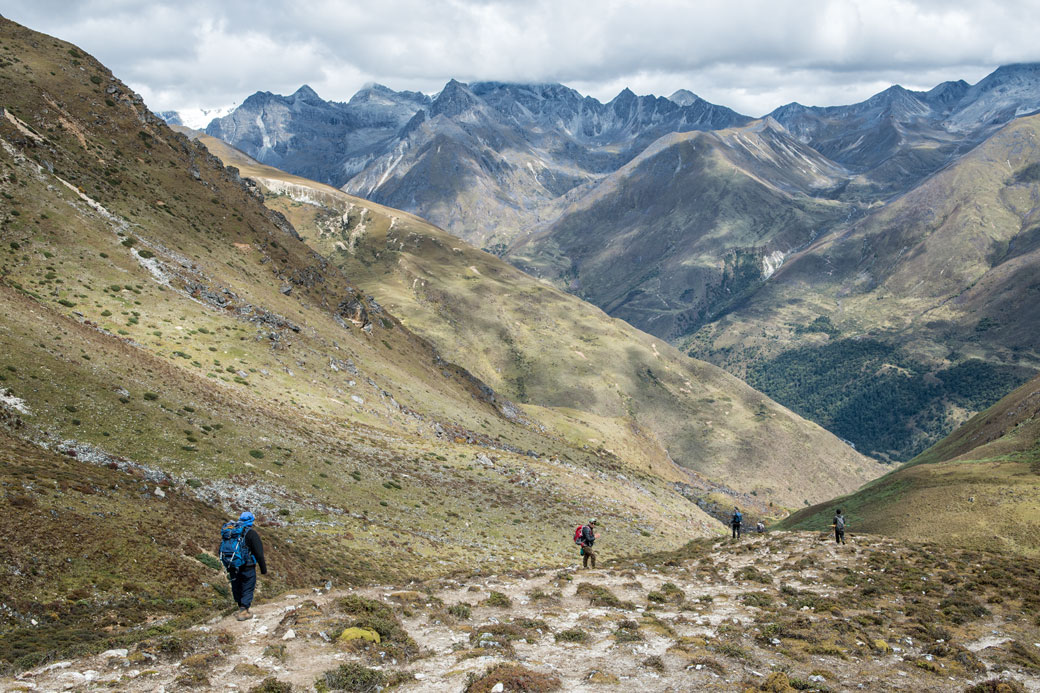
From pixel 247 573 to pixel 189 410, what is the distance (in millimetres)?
25705

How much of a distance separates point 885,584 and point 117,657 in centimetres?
3575

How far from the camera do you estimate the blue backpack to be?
21.0 meters

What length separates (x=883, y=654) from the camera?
22.7 meters

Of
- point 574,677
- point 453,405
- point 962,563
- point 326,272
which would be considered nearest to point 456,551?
point 574,677

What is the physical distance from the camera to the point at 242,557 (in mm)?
21188

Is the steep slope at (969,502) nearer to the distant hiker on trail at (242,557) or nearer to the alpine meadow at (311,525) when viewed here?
the alpine meadow at (311,525)

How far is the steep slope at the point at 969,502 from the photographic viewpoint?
5131cm

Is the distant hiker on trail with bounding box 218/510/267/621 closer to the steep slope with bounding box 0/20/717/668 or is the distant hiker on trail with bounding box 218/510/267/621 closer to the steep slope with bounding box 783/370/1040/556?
the steep slope with bounding box 0/20/717/668

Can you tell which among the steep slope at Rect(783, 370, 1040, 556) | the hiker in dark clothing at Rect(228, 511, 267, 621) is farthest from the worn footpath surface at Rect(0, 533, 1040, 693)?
the steep slope at Rect(783, 370, 1040, 556)

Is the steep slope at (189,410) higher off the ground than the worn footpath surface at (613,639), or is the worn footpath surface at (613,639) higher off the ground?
the steep slope at (189,410)

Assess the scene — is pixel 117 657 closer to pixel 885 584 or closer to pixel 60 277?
pixel 885 584

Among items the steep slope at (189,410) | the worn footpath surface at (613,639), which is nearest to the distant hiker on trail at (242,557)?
the worn footpath surface at (613,639)

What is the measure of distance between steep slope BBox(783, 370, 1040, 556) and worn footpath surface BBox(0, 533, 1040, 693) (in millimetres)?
19726

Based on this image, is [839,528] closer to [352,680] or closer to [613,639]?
[613,639]
